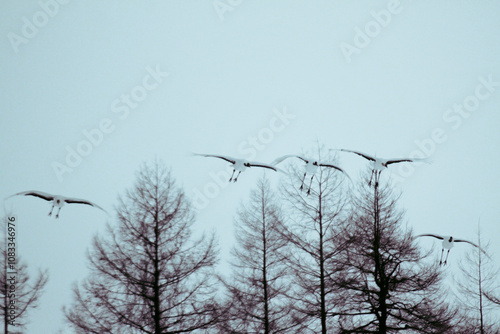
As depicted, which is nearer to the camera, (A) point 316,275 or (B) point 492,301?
(A) point 316,275

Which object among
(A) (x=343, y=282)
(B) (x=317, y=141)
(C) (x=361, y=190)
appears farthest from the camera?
(B) (x=317, y=141)

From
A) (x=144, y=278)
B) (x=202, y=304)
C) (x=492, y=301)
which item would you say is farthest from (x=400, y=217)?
(x=144, y=278)

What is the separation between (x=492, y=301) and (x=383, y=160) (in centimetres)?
674

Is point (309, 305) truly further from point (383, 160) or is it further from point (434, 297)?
point (383, 160)

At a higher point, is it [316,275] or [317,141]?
[317,141]

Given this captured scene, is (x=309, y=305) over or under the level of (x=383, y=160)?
under

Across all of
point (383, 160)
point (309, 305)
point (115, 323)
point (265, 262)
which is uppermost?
point (383, 160)

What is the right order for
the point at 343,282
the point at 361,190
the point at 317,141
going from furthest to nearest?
the point at 317,141 < the point at 361,190 < the point at 343,282

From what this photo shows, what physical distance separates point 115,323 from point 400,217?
9914mm

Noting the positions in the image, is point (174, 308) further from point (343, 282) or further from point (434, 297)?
point (434, 297)

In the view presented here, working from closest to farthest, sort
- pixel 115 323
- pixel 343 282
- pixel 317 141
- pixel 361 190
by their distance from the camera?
pixel 115 323 → pixel 343 282 → pixel 361 190 → pixel 317 141

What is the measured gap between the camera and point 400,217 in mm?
20125

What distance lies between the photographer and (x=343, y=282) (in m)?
19.1

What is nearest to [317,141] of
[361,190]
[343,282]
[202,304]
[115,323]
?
[361,190]
